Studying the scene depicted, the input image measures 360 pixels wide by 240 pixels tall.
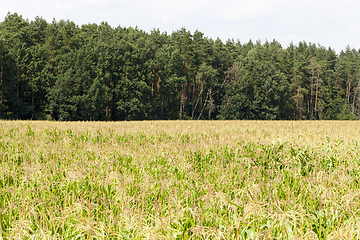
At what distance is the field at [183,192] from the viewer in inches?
132

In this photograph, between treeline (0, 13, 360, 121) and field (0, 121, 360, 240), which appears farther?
treeline (0, 13, 360, 121)

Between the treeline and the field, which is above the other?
the treeline

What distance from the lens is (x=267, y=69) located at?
69438mm

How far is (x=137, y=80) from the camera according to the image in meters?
55.4

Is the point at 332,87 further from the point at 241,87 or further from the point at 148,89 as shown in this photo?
the point at 148,89

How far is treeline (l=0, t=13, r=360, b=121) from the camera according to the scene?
160ft

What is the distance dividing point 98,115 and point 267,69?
4193cm

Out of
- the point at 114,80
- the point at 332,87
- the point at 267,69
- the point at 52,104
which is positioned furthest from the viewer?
the point at 332,87

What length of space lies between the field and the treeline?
1570 inches

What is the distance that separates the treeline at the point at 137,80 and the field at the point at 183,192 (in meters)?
39.9

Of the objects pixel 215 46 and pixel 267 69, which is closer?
pixel 267 69

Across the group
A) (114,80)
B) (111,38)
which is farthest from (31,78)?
(111,38)

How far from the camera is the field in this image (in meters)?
3.36

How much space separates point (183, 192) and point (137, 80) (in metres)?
51.8
